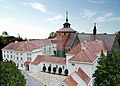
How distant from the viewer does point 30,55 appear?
3850cm

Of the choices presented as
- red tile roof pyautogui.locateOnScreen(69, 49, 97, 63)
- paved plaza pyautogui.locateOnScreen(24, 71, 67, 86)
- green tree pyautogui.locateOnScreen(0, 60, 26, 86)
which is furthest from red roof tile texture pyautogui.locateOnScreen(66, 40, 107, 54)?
green tree pyautogui.locateOnScreen(0, 60, 26, 86)

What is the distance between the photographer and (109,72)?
65.4 feet

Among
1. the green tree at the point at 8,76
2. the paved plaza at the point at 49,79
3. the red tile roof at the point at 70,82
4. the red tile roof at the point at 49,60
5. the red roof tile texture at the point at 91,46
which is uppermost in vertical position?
the red roof tile texture at the point at 91,46

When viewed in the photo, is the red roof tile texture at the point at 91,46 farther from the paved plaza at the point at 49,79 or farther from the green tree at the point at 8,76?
the green tree at the point at 8,76

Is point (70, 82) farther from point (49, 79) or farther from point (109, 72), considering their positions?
point (49, 79)

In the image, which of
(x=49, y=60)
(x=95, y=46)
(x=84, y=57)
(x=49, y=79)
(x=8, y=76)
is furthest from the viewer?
(x=49, y=60)

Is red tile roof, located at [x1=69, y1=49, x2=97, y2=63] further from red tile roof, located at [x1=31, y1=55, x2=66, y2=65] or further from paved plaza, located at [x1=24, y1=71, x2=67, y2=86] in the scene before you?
red tile roof, located at [x1=31, y1=55, x2=66, y2=65]

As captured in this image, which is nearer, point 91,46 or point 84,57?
point 84,57

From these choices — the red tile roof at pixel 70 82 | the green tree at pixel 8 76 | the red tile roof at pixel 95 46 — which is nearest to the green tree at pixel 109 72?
the red tile roof at pixel 70 82

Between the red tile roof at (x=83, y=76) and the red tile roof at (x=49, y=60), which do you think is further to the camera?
the red tile roof at (x=49, y=60)

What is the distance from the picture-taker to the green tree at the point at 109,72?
63.6ft

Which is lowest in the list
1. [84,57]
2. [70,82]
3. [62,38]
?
[70,82]

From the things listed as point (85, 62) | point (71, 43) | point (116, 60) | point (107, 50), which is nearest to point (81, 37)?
point (71, 43)

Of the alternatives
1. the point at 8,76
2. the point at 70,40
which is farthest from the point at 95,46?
the point at 8,76
